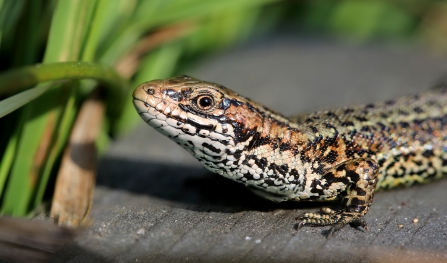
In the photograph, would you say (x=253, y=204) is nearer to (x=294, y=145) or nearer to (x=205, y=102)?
(x=294, y=145)

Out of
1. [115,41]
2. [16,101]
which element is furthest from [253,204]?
[115,41]

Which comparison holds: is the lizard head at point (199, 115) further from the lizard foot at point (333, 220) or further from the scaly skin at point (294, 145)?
the lizard foot at point (333, 220)

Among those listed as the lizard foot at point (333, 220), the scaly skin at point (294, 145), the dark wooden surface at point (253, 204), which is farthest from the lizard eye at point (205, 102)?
the lizard foot at point (333, 220)

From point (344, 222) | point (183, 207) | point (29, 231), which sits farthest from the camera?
point (183, 207)

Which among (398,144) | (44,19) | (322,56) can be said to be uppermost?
(322,56)

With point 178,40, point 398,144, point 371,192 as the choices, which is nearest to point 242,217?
point 371,192

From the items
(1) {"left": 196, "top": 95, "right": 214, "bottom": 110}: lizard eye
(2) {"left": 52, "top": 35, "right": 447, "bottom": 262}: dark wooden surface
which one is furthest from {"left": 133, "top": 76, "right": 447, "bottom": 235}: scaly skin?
(2) {"left": 52, "top": 35, "right": 447, "bottom": 262}: dark wooden surface

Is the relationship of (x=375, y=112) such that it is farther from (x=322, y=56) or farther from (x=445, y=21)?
(x=445, y=21)
